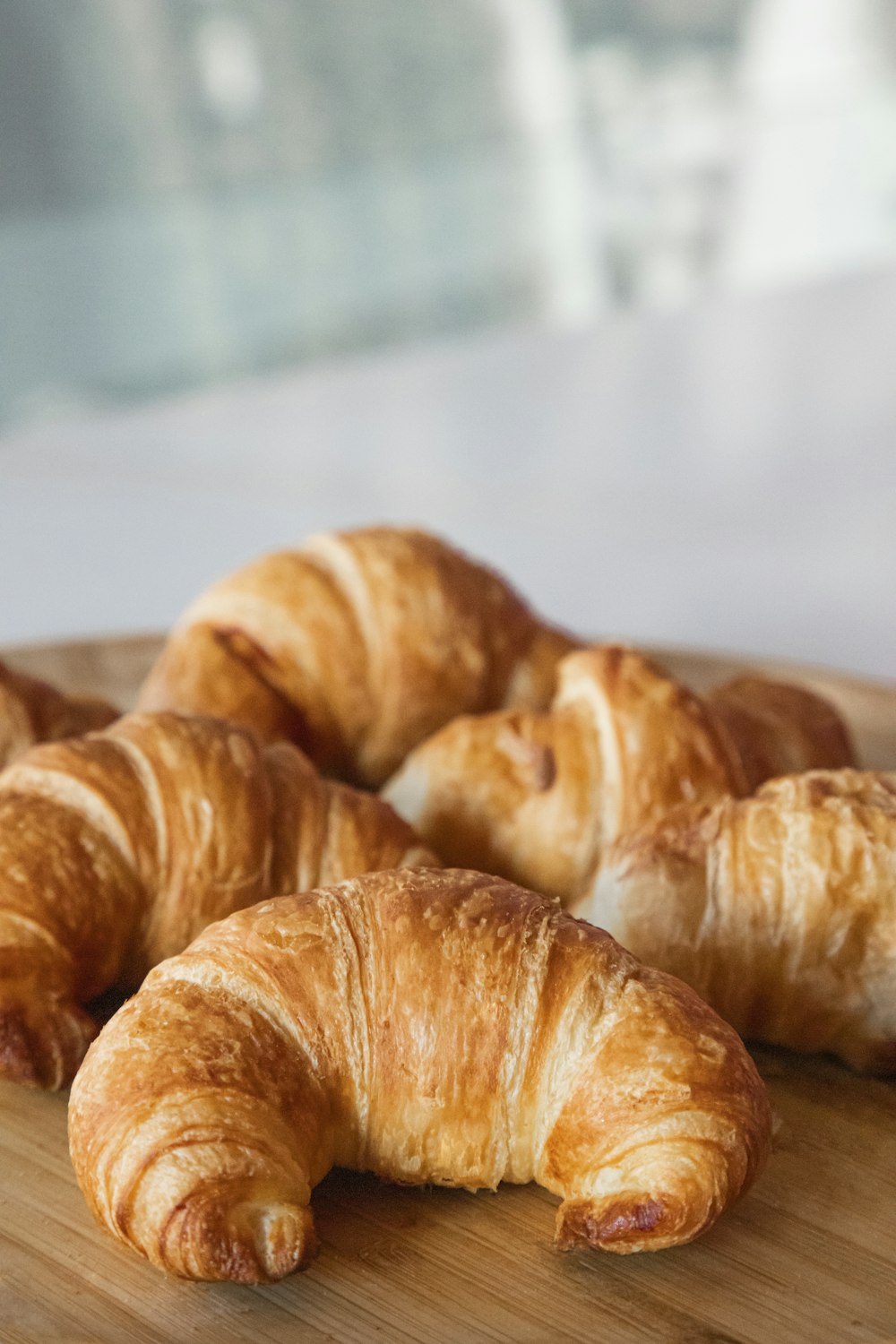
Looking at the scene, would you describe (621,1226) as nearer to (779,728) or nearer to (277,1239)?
(277,1239)

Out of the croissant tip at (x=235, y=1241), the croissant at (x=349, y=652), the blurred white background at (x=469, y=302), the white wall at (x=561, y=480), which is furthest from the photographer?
the blurred white background at (x=469, y=302)

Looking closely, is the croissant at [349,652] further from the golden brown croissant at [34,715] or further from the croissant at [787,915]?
the croissant at [787,915]

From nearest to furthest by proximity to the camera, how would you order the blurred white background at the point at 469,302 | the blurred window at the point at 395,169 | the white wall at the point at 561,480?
1. the white wall at the point at 561,480
2. the blurred white background at the point at 469,302
3. the blurred window at the point at 395,169

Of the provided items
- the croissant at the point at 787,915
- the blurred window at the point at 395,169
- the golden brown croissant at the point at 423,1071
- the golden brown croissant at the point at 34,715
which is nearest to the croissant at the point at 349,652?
the golden brown croissant at the point at 34,715

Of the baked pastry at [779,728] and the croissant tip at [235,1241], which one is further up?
the croissant tip at [235,1241]

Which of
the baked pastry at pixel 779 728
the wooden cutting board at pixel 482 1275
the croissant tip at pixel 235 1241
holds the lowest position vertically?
the wooden cutting board at pixel 482 1275

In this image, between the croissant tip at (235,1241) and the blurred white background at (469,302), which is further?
the blurred white background at (469,302)

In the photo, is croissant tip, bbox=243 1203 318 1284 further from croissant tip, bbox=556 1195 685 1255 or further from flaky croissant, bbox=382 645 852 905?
flaky croissant, bbox=382 645 852 905
